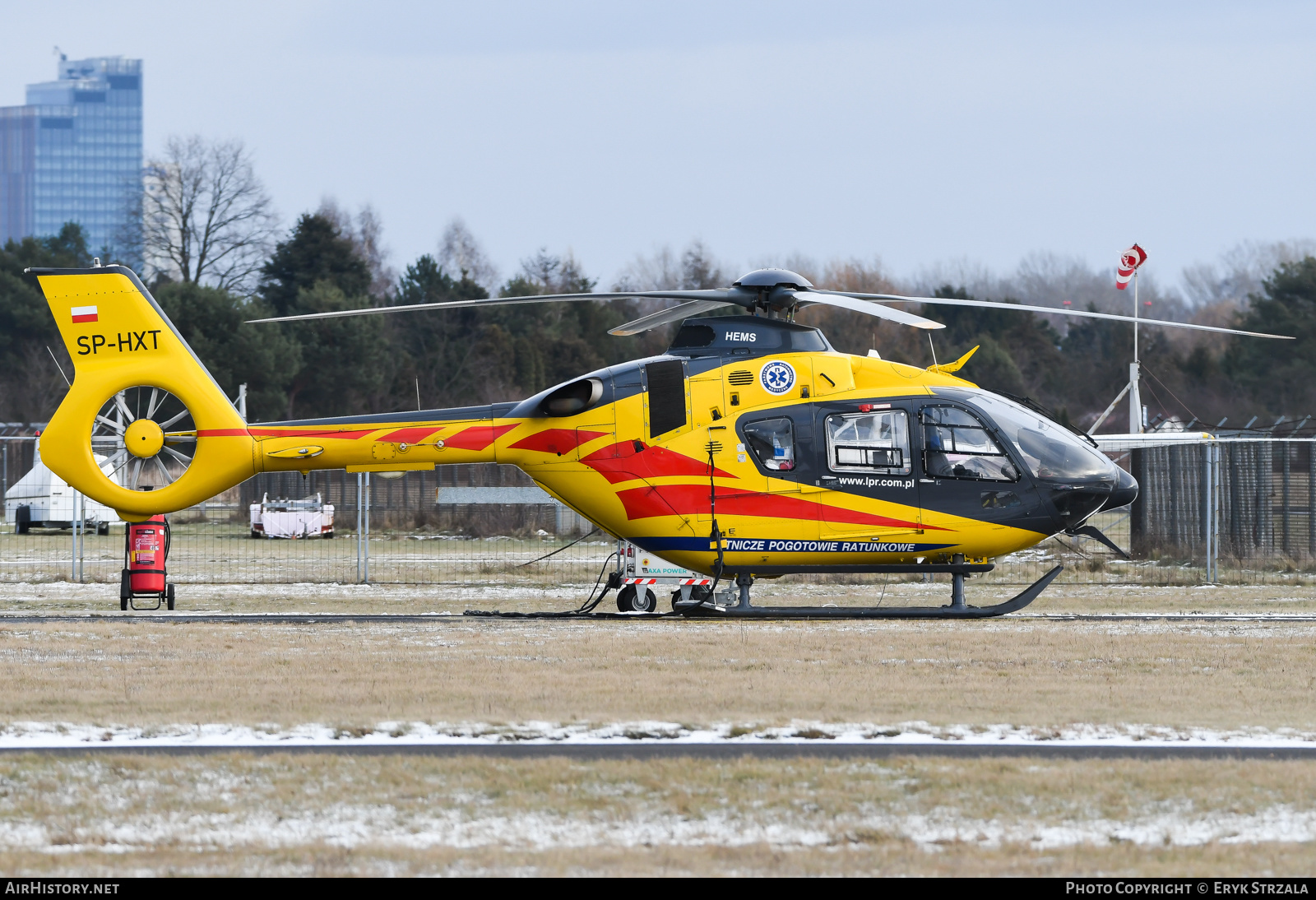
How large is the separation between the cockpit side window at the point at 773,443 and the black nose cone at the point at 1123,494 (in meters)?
3.66

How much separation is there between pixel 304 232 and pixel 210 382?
186ft

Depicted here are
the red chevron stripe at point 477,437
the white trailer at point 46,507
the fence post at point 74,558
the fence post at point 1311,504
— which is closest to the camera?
the red chevron stripe at point 477,437

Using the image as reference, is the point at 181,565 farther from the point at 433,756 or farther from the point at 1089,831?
the point at 1089,831

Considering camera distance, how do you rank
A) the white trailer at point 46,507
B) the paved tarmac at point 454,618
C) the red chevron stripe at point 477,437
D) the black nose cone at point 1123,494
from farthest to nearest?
1. the white trailer at point 46,507
2. the red chevron stripe at point 477,437
3. the black nose cone at point 1123,494
4. the paved tarmac at point 454,618

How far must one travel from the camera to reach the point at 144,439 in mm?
17625

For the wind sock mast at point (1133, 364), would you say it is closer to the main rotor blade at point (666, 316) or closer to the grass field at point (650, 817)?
the main rotor blade at point (666, 316)

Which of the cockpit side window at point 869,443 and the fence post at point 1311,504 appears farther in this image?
the fence post at point 1311,504

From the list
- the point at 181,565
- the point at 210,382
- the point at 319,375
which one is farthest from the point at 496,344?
the point at 210,382

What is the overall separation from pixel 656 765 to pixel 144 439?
1139cm

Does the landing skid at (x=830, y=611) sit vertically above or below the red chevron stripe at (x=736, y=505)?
below

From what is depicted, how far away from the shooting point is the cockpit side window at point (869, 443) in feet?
55.1

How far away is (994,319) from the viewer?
79875 millimetres

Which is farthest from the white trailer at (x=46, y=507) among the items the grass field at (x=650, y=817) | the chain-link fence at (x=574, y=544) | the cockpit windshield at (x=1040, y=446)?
the grass field at (x=650, y=817)

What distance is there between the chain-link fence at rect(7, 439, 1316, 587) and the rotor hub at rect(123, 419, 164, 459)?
5.75m
